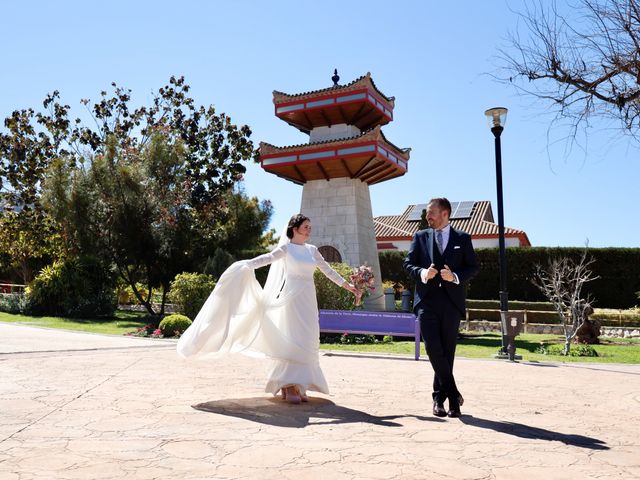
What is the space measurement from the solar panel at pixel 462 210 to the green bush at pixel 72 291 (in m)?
25.9

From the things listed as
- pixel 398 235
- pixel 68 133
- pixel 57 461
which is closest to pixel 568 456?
pixel 57 461

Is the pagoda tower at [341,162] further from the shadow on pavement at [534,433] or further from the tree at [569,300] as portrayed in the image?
the shadow on pavement at [534,433]

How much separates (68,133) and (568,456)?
1274 inches

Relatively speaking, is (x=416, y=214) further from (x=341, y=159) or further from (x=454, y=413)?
(x=454, y=413)

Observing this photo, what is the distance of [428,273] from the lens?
483cm

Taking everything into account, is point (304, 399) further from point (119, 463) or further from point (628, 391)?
point (628, 391)

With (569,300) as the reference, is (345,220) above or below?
above

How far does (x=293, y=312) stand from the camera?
5.59 metres

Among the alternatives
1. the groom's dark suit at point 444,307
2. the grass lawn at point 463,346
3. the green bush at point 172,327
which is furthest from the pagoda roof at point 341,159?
the groom's dark suit at point 444,307

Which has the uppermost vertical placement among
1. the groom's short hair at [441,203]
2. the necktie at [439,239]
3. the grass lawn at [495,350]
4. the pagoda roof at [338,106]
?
the pagoda roof at [338,106]

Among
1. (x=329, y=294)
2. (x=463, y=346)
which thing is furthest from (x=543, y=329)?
(x=329, y=294)

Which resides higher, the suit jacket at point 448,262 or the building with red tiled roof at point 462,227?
the building with red tiled roof at point 462,227

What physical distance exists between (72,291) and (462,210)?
2919cm

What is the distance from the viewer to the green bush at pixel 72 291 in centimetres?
2100
